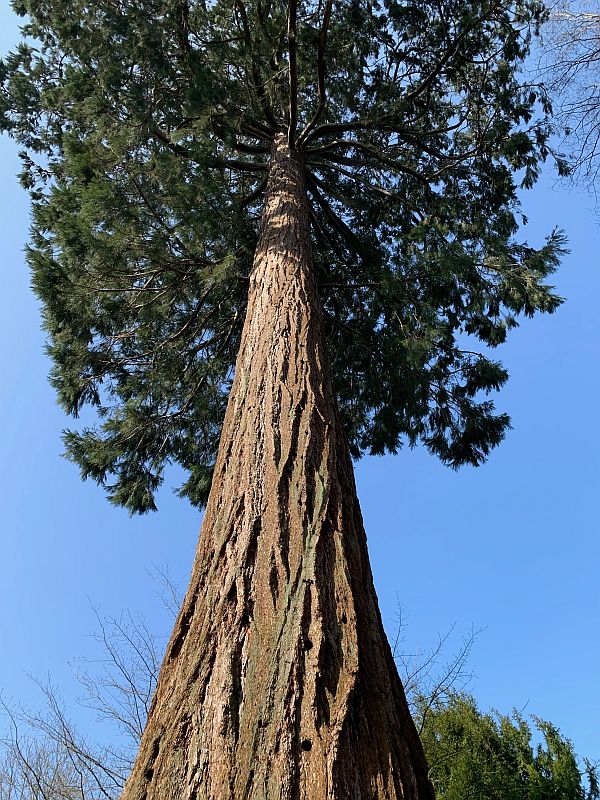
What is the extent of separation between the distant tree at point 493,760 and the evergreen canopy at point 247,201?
425cm

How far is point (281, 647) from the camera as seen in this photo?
1914 mm

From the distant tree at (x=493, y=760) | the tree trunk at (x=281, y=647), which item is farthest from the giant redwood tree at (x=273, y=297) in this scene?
the distant tree at (x=493, y=760)

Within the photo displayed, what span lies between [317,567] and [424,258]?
12.0 ft

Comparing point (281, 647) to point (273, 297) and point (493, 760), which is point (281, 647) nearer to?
point (273, 297)

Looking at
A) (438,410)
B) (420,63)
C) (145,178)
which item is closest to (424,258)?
(438,410)

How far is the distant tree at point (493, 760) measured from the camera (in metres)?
7.64

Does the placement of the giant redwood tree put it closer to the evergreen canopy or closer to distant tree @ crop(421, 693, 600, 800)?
the evergreen canopy

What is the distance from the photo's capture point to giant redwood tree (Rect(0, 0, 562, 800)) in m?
1.86

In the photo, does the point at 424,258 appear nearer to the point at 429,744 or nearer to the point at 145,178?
the point at 145,178

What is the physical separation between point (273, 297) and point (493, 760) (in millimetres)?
7390

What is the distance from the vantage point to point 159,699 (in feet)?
6.56

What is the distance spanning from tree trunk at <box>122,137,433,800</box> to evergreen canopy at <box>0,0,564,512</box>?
2.22 metres

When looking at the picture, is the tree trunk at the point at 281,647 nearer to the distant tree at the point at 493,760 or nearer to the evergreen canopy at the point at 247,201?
the evergreen canopy at the point at 247,201

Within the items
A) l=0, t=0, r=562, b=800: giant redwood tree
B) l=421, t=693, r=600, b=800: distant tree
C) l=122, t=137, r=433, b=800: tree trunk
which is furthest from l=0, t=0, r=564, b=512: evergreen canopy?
l=421, t=693, r=600, b=800: distant tree
